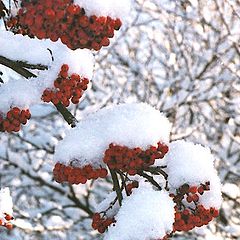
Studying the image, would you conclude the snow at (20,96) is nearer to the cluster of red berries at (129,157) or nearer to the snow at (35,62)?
the snow at (35,62)

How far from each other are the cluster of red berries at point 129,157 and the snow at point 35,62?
49cm

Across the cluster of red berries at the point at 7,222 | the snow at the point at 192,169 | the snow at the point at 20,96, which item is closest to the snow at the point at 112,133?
the snow at the point at 192,169

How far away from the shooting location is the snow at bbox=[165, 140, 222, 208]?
94.7 inches

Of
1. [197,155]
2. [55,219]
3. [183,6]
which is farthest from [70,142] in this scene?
[183,6]

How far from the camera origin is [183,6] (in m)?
9.62

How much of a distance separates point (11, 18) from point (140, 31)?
8450mm

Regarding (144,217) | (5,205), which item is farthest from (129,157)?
(5,205)

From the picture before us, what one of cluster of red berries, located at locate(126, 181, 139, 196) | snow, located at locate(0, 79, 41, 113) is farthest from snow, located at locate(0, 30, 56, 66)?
cluster of red berries, located at locate(126, 181, 139, 196)

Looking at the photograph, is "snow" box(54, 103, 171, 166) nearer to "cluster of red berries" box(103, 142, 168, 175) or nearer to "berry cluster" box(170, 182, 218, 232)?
A: "cluster of red berries" box(103, 142, 168, 175)

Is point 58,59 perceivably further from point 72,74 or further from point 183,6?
point 183,6

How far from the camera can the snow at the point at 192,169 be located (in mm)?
2406

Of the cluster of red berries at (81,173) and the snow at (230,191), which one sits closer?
the cluster of red berries at (81,173)

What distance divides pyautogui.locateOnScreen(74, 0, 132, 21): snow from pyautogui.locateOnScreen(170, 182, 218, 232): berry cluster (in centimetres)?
77

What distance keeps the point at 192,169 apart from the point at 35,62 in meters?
0.86
